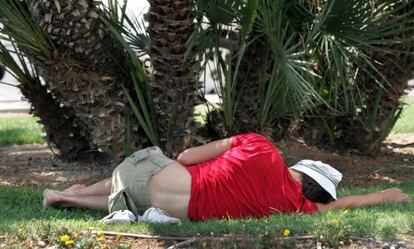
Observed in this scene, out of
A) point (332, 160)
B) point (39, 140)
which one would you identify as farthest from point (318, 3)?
point (39, 140)

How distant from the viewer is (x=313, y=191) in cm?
553

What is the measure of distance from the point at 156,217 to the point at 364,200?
1557 mm

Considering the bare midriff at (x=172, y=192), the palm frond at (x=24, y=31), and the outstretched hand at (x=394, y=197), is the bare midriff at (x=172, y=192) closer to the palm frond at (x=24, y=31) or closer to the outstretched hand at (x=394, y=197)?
the outstretched hand at (x=394, y=197)

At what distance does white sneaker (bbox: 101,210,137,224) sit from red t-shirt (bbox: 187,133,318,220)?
39 cm

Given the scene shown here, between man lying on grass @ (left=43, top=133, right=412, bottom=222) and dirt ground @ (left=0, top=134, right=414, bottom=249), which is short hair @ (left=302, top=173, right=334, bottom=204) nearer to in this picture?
man lying on grass @ (left=43, top=133, right=412, bottom=222)

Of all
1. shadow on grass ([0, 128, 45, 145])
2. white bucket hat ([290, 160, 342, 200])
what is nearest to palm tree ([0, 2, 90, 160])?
white bucket hat ([290, 160, 342, 200])

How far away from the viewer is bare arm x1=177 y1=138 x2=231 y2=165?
5.55 meters

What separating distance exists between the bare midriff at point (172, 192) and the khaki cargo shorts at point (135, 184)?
0.18 ft

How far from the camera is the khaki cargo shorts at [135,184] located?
5.37 metres

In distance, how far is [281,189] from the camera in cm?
534

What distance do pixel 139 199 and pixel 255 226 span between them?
94 cm

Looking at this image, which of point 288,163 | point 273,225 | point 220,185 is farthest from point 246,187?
point 288,163

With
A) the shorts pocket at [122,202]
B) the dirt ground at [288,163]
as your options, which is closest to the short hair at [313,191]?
the shorts pocket at [122,202]

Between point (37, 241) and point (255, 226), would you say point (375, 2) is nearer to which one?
point (255, 226)
